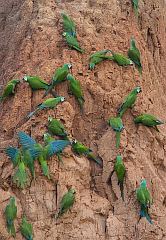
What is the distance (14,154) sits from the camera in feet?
19.2

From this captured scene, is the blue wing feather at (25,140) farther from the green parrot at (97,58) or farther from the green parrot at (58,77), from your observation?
the green parrot at (97,58)

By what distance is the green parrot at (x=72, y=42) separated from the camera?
6473mm

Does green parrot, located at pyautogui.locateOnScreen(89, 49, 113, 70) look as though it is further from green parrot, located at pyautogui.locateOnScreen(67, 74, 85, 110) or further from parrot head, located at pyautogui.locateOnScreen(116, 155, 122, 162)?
parrot head, located at pyautogui.locateOnScreen(116, 155, 122, 162)

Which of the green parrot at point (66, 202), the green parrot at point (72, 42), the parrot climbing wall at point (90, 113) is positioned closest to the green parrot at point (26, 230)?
the parrot climbing wall at point (90, 113)

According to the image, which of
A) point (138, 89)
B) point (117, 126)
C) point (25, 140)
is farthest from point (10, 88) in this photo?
point (138, 89)

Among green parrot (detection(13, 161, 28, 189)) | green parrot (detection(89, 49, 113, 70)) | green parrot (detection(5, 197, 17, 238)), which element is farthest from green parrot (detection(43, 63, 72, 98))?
green parrot (detection(5, 197, 17, 238))

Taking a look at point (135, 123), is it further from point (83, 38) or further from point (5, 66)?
point (5, 66)

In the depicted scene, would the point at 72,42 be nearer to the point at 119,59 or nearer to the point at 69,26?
the point at 69,26

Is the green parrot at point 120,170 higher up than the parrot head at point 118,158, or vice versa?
the parrot head at point 118,158

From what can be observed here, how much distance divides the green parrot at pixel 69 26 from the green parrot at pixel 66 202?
1900 mm

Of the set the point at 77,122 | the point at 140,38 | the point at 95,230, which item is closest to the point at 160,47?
the point at 140,38

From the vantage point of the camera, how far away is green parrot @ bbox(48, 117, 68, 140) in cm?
591

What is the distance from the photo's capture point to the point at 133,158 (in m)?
6.05

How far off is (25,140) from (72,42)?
51.6 inches
